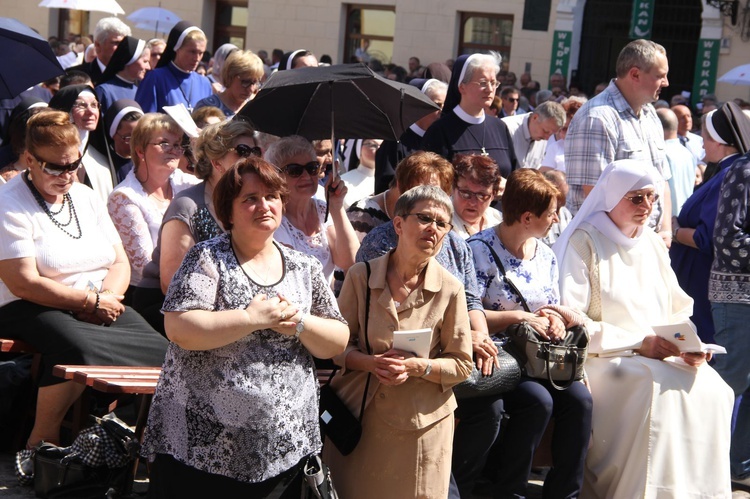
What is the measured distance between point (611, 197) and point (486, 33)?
17.9 meters

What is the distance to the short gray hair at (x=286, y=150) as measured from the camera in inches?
198

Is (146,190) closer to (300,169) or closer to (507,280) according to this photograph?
(300,169)

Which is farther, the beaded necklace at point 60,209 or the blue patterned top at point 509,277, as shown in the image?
the blue patterned top at point 509,277

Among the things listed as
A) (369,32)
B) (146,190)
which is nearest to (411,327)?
(146,190)

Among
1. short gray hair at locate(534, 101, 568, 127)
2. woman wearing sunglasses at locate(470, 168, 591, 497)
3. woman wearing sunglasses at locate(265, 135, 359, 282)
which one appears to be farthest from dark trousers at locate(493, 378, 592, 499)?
short gray hair at locate(534, 101, 568, 127)

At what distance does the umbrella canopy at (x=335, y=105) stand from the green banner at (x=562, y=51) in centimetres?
1610

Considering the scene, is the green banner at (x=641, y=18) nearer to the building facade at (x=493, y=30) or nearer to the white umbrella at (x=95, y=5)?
the building facade at (x=493, y=30)

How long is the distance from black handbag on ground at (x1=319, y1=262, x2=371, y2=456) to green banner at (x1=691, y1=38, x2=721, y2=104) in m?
17.6

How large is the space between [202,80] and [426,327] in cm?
483

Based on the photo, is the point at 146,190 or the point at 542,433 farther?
the point at 146,190

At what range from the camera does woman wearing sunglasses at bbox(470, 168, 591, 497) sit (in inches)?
195

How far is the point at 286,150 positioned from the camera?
505 centimetres

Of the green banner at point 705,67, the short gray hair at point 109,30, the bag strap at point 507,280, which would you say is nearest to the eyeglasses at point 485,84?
the bag strap at point 507,280

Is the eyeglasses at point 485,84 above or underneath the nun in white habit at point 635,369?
above
